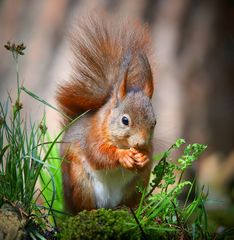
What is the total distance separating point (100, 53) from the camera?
3088mm

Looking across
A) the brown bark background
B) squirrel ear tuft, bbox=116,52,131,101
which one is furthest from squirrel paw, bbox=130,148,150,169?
Answer: the brown bark background

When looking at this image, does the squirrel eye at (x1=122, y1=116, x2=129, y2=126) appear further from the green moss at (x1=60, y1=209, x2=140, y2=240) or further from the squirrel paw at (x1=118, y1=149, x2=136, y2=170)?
the green moss at (x1=60, y1=209, x2=140, y2=240)

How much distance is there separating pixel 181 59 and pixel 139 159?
8.53 ft

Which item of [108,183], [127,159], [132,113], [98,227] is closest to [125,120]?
[132,113]

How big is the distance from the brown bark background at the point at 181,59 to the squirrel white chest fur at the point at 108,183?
2.17 meters

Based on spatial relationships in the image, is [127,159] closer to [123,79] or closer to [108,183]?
[108,183]

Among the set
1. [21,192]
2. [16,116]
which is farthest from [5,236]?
[16,116]

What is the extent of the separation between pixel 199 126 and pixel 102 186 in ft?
8.21

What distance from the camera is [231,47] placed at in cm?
543

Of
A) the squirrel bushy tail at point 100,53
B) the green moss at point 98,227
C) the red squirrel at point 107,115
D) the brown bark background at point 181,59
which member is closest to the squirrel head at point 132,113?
the red squirrel at point 107,115

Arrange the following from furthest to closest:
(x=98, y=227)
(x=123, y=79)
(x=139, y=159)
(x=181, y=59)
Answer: (x=181, y=59) < (x=123, y=79) < (x=139, y=159) < (x=98, y=227)

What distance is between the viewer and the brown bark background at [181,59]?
17.2 ft

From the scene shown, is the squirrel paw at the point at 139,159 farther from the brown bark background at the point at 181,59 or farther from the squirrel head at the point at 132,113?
the brown bark background at the point at 181,59

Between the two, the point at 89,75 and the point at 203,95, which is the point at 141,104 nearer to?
the point at 89,75
